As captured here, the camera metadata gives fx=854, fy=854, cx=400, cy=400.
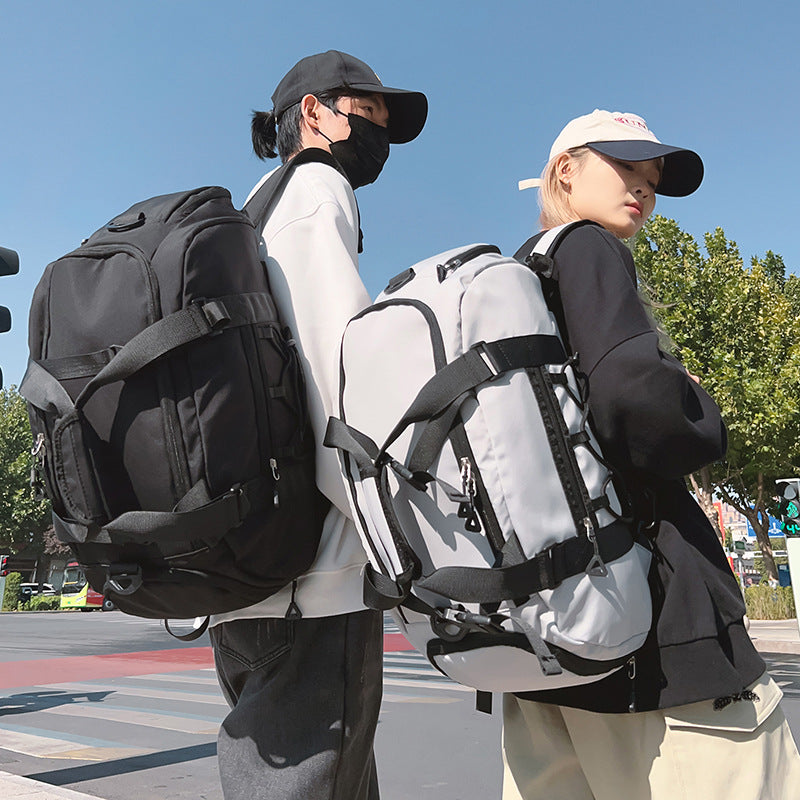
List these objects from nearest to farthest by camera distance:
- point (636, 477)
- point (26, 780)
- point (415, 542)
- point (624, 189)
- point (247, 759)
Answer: point (415, 542) → point (636, 477) → point (247, 759) → point (624, 189) → point (26, 780)

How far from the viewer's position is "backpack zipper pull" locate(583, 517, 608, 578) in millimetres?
1345

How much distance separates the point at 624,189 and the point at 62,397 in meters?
1.22

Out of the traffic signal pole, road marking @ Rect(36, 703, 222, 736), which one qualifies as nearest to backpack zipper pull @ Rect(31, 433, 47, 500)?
road marking @ Rect(36, 703, 222, 736)

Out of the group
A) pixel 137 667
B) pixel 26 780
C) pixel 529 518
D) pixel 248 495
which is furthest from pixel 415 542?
pixel 137 667

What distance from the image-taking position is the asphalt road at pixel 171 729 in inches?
213

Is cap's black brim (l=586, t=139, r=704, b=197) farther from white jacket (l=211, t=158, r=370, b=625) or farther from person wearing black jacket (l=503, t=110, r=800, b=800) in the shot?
white jacket (l=211, t=158, r=370, b=625)

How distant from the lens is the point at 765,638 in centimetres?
1389

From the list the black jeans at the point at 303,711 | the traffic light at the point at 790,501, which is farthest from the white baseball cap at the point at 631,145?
the traffic light at the point at 790,501

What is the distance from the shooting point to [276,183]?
199 centimetres

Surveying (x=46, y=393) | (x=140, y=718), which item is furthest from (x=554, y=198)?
(x=140, y=718)

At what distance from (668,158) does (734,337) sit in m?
21.1

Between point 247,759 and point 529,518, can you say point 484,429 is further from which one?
point 247,759

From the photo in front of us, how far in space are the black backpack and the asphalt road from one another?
392 centimetres

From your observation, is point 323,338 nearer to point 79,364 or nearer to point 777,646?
point 79,364
